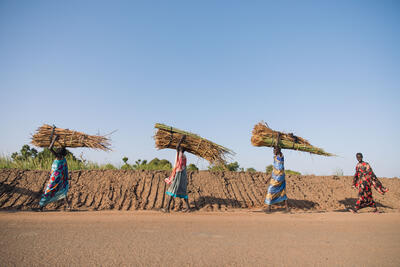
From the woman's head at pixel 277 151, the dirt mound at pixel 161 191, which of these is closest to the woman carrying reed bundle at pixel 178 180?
the dirt mound at pixel 161 191

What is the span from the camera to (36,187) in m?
8.89

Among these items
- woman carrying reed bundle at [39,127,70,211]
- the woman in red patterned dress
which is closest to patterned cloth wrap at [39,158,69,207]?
woman carrying reed bundle at [39,127,70,211]

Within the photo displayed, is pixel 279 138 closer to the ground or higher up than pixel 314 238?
higher up

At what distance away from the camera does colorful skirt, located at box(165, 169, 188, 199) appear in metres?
7.31

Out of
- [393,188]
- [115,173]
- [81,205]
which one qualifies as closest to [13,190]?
[81,205]

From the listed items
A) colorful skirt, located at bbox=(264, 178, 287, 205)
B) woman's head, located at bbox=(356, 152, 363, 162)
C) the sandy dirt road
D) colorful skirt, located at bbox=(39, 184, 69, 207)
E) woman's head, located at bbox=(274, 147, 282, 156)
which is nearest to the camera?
the sandy dirt road

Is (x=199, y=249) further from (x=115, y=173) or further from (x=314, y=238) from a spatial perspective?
(x=115, y=173)

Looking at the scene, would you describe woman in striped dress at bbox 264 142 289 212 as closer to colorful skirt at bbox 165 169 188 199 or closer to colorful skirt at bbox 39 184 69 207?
colorful skirt at bbox 165 169 188 199

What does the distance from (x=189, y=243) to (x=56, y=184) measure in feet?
15.1

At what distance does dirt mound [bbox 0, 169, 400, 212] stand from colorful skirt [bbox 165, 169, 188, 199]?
1333 millimetres

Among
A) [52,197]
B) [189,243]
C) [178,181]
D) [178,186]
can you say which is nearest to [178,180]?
[178,181]

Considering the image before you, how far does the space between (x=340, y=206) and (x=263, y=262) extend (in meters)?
7.73

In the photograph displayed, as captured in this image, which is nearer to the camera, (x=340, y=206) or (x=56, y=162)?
(x=56, y=162)

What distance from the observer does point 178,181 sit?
7.36 metres
